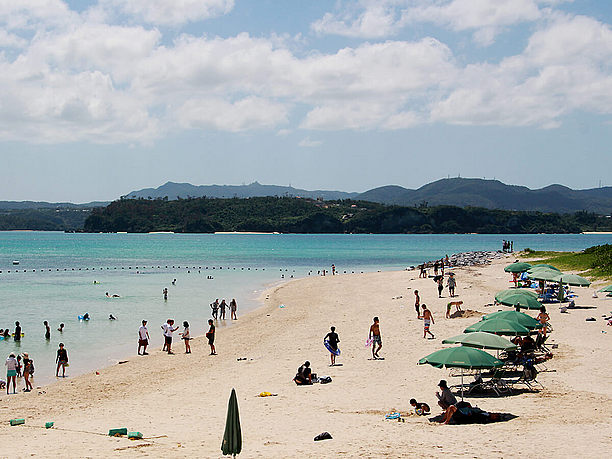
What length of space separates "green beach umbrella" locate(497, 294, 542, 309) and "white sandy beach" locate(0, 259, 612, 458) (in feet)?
4.07

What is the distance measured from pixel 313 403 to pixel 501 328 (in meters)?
5.47

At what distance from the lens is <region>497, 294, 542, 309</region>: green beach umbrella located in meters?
21.4

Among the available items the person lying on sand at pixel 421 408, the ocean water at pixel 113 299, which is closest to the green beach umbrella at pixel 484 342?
the person lying on sand at pixel 421 408

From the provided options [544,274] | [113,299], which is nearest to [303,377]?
[544,274]

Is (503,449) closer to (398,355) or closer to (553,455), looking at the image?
(553,455)

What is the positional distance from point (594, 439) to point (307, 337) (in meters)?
15.5

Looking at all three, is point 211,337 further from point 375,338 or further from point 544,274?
point 544,274

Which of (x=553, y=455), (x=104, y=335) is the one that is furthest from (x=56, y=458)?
(x=104, y=335)

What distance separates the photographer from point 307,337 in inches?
977

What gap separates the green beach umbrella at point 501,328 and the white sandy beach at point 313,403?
1260mm

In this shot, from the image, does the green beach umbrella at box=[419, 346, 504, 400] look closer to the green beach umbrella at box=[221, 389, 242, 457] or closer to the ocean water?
the green beach umbrella at box=[221, 389, 242, 457]

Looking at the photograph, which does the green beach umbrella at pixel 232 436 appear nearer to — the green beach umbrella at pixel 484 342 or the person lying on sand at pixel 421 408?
the person lying on sand at pixel 421 408

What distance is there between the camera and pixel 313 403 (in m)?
14.5

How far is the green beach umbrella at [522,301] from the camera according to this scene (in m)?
21.4
